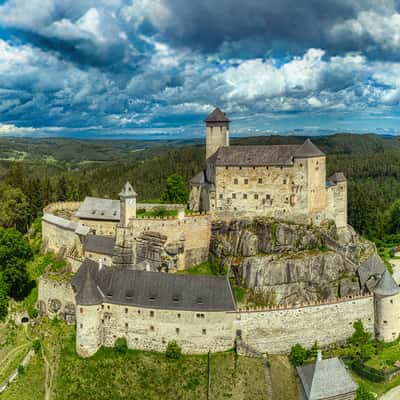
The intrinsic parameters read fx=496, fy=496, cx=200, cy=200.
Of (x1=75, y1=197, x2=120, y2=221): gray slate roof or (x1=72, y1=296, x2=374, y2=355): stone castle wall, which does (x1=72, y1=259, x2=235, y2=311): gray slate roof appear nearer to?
(x1=72, y1=296, x2=374, y2=355): stone castle wall

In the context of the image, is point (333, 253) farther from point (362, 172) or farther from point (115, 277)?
point (362, 172)

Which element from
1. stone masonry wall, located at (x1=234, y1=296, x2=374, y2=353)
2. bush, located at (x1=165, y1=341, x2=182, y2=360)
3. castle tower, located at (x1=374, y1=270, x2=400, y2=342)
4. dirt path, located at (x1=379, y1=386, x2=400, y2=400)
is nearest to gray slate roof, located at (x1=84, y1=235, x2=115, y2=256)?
bush, located at (x1=165, y1=341, x2=182, y2=360)

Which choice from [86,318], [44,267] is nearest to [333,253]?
[86,318]

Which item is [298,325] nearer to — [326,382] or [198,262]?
[326,382]

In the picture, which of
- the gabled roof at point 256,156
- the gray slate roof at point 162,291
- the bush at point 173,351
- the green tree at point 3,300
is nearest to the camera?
the bush at point 173,351

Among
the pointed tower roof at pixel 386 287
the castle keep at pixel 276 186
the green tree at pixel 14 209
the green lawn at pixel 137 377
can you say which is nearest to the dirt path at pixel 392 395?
the pointed tower roof at pixel 386 287

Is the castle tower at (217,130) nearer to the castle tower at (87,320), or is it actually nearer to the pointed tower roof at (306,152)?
the pointed tower roof at (306,152)
